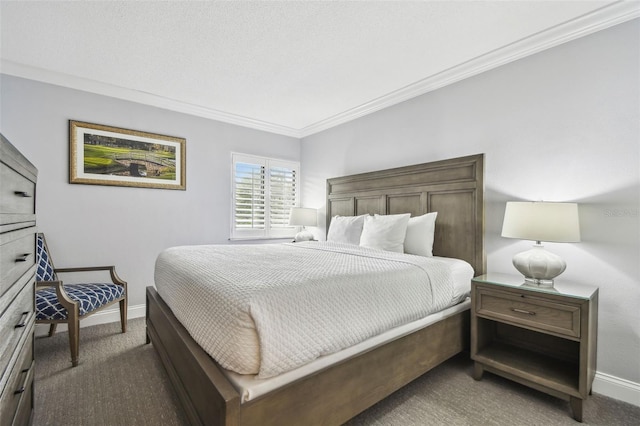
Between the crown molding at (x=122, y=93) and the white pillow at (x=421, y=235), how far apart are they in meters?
2.73

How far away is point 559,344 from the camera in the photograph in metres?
2.16

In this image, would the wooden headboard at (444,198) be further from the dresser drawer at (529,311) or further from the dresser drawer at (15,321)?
the dresser drawer at (15,321)

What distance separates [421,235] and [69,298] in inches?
120

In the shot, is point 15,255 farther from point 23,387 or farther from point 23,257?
point 23,387

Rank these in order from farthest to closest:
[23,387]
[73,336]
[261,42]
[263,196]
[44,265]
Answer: [263,196] < [44,265] < [261,42] < [73,336] < [23,387]

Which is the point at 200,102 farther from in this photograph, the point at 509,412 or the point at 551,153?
the point at 509,412

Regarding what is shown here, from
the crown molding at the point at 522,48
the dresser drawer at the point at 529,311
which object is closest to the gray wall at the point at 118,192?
the crown molding at the point at 522,48

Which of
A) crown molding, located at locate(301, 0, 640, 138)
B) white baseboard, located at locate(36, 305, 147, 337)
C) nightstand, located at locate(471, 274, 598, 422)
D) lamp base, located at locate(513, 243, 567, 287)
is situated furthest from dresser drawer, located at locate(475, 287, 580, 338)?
white baseboard, located at locate(36, 305, 147, 337)

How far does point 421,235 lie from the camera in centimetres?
280

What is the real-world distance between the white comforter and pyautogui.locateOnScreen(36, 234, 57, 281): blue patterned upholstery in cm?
131

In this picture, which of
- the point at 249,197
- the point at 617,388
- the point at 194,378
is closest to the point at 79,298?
the point at 194,378

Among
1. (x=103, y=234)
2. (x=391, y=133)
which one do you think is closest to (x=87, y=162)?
(x=103, y=234)

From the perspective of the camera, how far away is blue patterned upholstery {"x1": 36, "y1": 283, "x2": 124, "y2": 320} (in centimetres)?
232

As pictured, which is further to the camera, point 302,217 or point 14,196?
point 302,217
